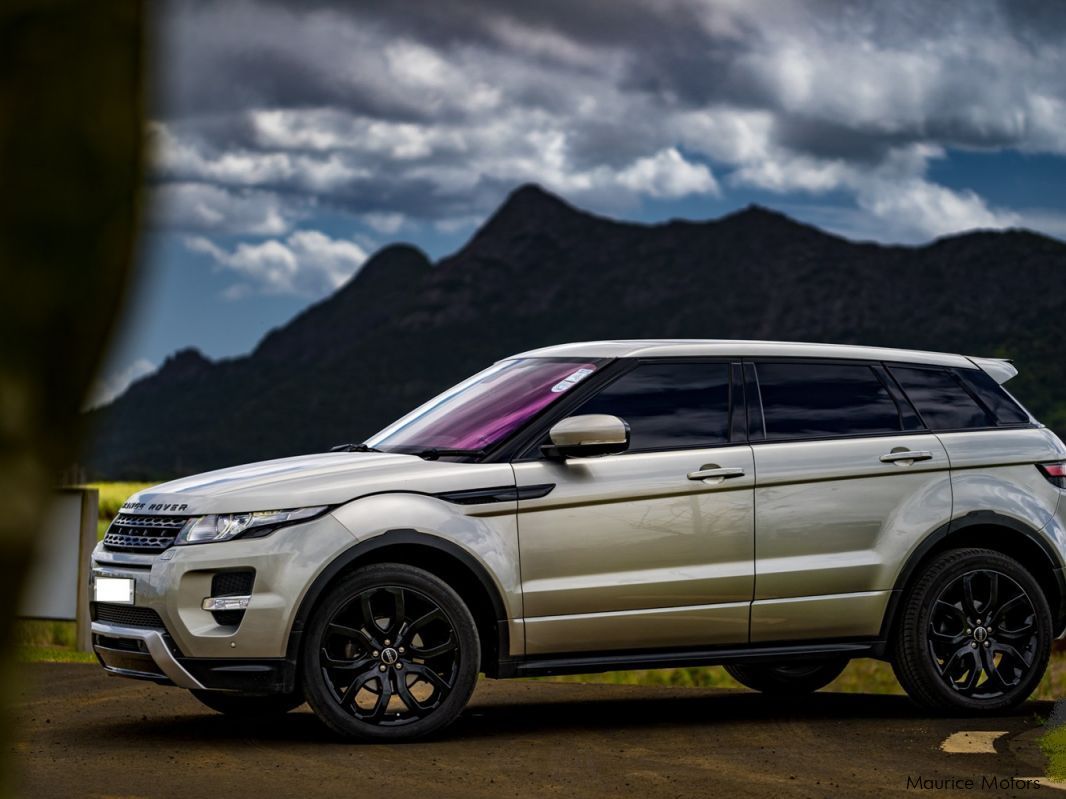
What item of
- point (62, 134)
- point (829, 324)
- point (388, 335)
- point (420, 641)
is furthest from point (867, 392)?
point (388, 335)

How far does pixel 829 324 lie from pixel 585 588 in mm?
101343

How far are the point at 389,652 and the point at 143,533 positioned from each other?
4.37 ft

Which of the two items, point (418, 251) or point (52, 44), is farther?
point (418, 251)

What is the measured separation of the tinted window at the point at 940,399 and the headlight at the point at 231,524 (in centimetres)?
367

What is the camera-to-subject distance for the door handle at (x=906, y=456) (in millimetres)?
8469

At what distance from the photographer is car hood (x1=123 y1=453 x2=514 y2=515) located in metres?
7.23

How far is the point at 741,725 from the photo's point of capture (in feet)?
27.3

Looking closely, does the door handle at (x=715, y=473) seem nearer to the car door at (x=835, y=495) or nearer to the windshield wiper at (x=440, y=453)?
the car door at (x=835, y=495)

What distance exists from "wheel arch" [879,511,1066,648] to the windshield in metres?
2.12

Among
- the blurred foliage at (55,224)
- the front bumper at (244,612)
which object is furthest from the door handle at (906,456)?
the blurred foliage at (55,224)

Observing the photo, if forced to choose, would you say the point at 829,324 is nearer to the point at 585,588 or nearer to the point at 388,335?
the point at 388,335

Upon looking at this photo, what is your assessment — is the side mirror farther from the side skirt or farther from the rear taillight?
the rear taillight

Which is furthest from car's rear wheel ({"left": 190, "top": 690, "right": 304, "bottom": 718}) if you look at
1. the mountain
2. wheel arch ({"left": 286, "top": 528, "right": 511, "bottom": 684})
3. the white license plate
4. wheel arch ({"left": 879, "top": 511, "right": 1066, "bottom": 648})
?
the mountain

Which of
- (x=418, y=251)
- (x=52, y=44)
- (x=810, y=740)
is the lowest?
(x=810, y=740)
